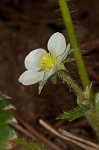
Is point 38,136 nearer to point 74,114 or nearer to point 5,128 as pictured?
point 5,128

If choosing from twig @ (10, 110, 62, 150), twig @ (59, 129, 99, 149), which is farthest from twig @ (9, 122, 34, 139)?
twig @ (59, 129, 99, 149)

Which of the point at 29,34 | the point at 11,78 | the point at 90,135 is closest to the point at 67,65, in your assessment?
the point at 90,135

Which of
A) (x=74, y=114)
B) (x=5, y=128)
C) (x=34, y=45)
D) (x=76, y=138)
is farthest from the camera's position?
(x=34, y=45)

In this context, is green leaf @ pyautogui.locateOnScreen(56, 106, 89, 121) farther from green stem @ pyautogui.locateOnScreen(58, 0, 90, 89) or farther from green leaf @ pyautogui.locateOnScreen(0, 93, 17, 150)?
green leaf @ pyautogui.locateOnScreen(0, 93, 17, 150)

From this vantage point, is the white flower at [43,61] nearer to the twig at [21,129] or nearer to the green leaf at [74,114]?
the green leaf at [74,114]

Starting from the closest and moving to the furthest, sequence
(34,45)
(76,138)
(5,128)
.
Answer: (5,128) → (76,138) → (34,45)

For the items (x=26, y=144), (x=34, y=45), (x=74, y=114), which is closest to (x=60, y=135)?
(x=26, y=144)

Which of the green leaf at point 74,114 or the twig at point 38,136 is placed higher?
the green leaf at point 74,114

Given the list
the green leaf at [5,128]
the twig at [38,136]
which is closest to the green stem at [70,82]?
the green leaf at [5,128]
